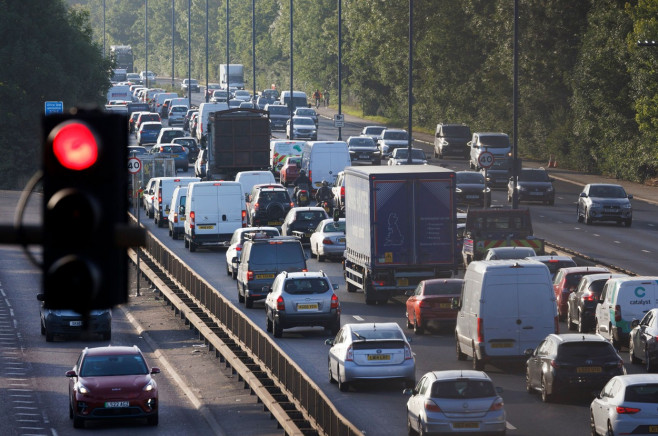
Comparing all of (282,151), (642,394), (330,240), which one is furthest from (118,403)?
(282,151)

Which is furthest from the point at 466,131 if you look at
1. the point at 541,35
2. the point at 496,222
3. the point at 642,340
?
the point at 642,340

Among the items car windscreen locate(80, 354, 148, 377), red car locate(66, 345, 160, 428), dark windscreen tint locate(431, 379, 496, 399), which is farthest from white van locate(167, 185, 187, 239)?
dark windscreen tint locate(431, 379, 496, 399)

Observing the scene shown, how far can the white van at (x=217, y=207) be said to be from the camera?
48.5 m

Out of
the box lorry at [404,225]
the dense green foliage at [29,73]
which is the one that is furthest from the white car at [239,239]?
the dense green foliage at [29,73]

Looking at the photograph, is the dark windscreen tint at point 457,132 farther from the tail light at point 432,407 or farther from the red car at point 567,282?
the tail light at point 432,407

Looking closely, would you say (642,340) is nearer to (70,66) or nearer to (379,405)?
(379,405)

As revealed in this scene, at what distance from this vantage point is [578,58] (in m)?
82.3

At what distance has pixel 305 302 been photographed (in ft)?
105

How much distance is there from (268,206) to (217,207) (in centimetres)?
534

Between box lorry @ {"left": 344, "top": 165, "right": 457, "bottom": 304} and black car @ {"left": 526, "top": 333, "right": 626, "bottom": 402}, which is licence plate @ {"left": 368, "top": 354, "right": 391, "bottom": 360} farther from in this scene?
box lorry @ {"left": 344, "top": 165, "right": 457, "bottom": 304}

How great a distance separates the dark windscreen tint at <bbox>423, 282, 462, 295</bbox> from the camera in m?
32.3

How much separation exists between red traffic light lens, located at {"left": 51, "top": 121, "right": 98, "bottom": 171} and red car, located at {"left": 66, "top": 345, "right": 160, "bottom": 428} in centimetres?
2320

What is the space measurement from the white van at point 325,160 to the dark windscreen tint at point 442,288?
29.7m

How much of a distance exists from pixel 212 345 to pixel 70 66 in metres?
54.1
